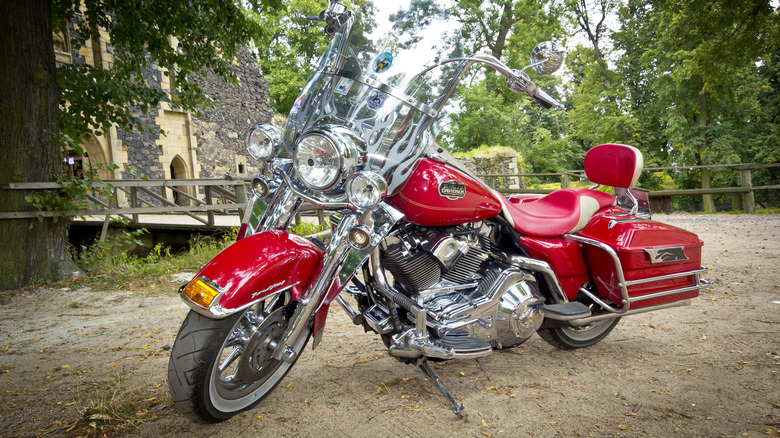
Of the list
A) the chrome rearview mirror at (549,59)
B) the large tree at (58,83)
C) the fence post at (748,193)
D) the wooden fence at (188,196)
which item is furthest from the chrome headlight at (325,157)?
the fence post at (748,193)

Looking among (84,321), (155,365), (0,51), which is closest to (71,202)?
(0,51)

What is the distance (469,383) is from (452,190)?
113 cm

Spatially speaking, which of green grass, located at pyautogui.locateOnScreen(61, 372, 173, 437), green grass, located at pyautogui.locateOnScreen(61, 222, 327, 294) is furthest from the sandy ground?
green grass, located at pyautogui.locateOnScreen(61, 222, 327, 294)

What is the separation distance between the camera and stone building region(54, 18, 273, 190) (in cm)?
1781

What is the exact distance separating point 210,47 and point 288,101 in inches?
942

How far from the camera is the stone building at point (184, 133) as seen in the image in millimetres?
17812

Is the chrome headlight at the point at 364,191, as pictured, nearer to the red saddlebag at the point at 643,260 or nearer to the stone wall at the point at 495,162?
the red saddlebag at the point at 643,260

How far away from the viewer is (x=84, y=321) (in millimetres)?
4266

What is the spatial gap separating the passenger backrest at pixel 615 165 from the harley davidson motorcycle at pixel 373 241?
76cm

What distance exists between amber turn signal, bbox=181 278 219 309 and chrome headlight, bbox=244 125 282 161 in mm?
695

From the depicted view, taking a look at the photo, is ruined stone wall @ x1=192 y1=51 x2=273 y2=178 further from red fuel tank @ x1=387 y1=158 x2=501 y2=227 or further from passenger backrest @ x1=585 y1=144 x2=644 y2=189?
red fuel tank @ x1=387 y1=158 x2=501 y2=227

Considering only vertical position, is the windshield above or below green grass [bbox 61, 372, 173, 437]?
above

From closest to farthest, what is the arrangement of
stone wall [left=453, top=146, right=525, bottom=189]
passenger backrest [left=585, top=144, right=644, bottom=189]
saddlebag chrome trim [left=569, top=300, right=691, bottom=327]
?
saddlebag chrome trim [left=569, top=300, right=691, bottom=327], passenger backrest [left=585, top=144, right=644, bottom=189], stone wall [left=453, top=146, right=525, bottom=189]

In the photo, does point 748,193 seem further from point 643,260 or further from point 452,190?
point 452,190
